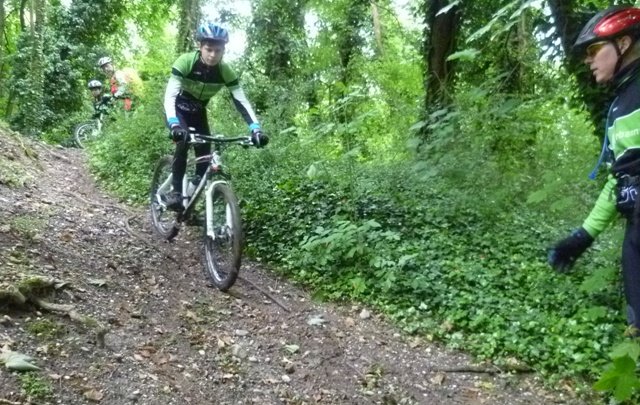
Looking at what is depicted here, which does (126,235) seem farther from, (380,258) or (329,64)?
(329,64)

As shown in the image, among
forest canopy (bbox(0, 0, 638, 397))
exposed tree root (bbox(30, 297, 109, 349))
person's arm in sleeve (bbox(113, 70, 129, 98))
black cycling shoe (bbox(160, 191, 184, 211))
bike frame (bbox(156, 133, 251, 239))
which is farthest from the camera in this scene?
person's arm in sleeve (bbox(113, 70, 129, 98))

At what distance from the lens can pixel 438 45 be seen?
10406mm

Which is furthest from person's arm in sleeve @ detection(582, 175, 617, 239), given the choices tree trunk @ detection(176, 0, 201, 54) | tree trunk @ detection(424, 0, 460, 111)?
tree trunk @ detection(176, 0, 201, 54)

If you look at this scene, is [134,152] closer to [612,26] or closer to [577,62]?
[577,62]

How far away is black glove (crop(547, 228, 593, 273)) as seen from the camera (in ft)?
10.6

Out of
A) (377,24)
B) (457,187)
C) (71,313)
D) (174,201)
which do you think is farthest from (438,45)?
(71,313)

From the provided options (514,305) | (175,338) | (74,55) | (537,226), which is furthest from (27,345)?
(74,55)

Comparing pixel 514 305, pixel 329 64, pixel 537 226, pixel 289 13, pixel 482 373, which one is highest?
pixel 289 13

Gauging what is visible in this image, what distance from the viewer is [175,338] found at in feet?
14.9

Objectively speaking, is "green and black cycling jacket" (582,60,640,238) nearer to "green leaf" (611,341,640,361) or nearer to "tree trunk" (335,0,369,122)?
"green leaf" (611,341,640,361)

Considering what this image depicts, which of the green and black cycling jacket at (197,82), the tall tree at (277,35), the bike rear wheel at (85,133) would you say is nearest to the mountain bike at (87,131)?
the bike rear wheel at (85,133)

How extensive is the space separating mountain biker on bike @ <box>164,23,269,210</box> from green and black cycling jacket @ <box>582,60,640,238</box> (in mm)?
3424

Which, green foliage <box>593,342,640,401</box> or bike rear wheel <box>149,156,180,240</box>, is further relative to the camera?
bike rear wheel <box>149,156,180,240</box>

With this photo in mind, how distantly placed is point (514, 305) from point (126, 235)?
14.9 feet
